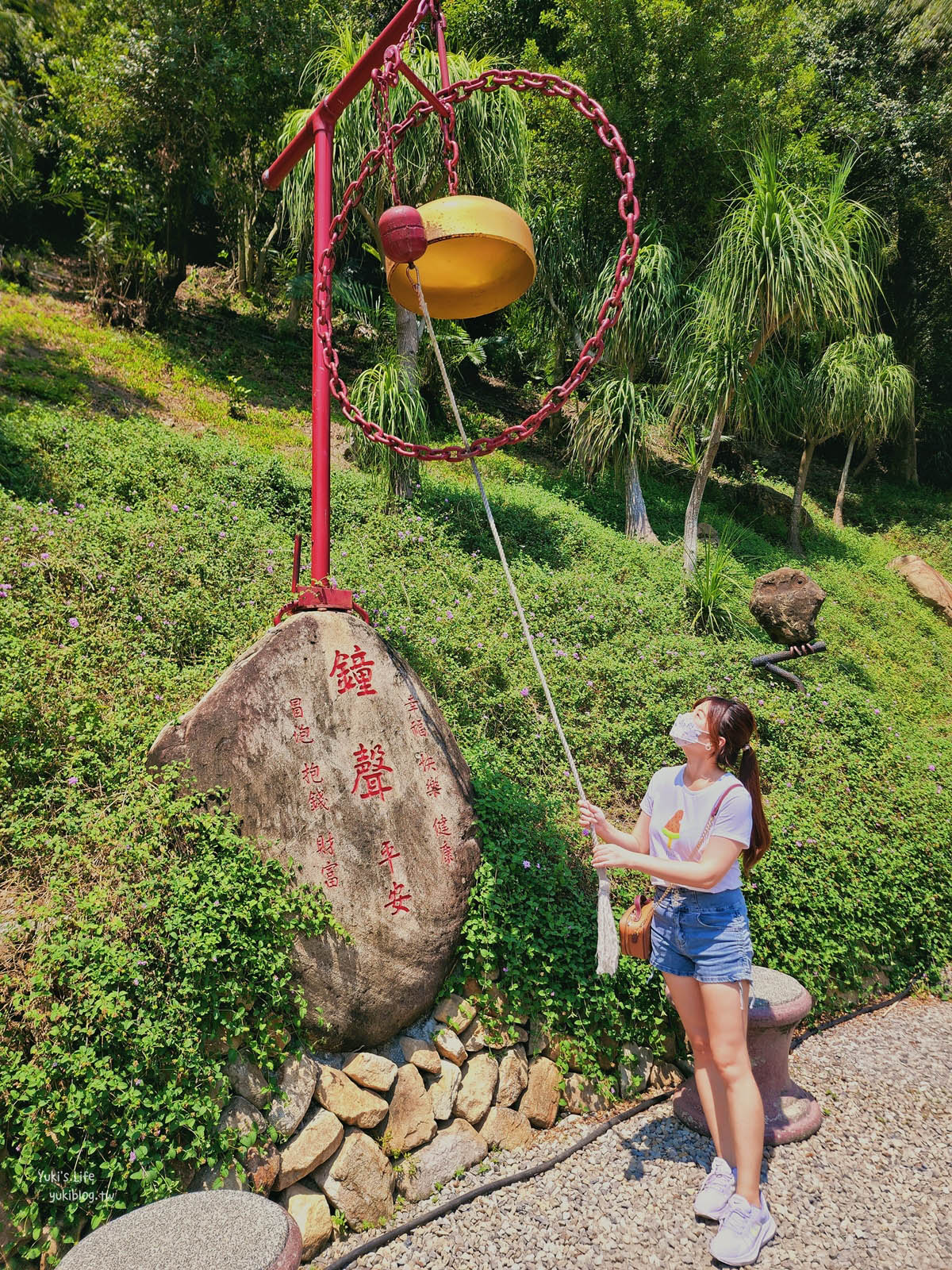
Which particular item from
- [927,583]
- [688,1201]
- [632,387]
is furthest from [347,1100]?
[927,583]

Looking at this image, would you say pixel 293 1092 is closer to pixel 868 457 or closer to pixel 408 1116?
pixel 408 1116

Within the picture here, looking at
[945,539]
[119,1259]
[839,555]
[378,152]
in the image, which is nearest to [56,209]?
[378,152]

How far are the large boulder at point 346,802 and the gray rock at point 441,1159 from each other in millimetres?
379

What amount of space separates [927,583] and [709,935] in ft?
34.6

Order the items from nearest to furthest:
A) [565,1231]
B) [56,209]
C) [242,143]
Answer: [565,1231], [242,143], [56,209]

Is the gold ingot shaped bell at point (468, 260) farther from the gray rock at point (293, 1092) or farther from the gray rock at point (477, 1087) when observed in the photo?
the gray rock at point (477, 1087)

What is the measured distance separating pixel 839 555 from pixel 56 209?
12429 mm

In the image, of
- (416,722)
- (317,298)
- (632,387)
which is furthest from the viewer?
(632,387)

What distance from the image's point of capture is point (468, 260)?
2658mm

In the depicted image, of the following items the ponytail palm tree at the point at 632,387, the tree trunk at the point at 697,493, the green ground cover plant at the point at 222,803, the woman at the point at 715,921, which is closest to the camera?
the green ground cover plant at the point at 222,803

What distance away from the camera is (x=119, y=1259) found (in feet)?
5.50

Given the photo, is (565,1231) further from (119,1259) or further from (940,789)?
(940,789)

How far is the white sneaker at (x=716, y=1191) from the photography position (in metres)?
2.41

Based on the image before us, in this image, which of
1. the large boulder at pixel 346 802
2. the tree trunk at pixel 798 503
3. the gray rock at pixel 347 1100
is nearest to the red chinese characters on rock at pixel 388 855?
the large boulder at pixel 346 802
